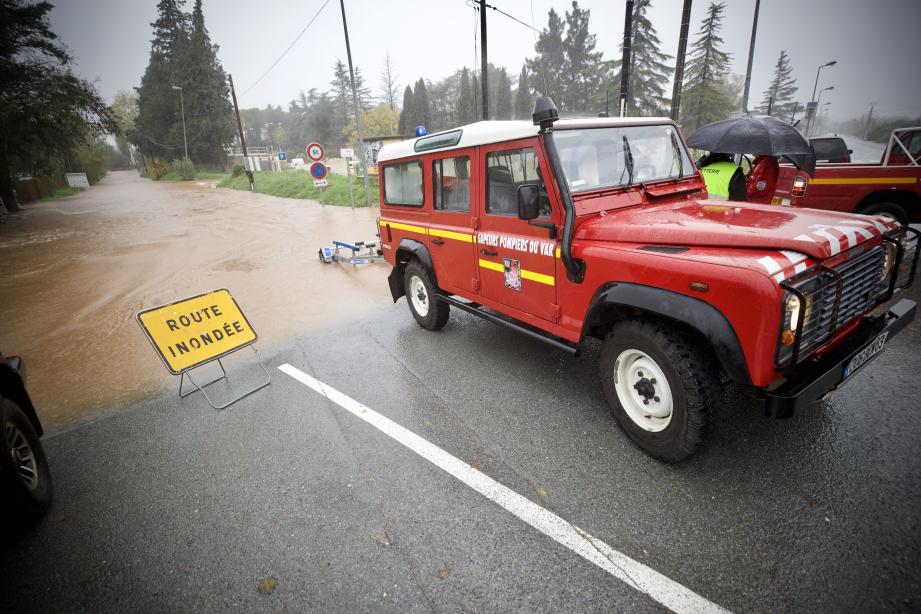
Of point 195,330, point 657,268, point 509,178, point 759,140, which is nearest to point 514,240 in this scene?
point 509,178

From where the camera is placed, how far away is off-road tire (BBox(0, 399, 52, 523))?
246 centimetres

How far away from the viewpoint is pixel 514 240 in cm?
367

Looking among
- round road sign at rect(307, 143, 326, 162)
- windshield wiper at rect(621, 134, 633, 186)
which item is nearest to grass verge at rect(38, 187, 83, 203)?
round road sign at rect(307, 143, 326, 162)

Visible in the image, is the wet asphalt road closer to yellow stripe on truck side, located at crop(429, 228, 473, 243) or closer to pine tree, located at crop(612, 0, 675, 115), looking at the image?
yellow stripe on truck side, located at crop(429, 228, 473, 243)

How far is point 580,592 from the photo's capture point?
2.08 metres

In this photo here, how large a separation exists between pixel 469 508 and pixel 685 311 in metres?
1.76

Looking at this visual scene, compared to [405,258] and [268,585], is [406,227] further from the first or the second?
[268,585]

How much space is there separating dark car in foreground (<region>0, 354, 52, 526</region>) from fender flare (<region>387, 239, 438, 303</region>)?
3525mm

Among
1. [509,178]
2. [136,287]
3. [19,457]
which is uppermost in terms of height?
[509,178]

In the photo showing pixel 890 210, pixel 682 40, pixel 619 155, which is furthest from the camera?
pixel 682 40

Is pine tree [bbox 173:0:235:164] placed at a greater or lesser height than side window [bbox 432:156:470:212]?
greater

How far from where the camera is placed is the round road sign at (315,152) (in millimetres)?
14344

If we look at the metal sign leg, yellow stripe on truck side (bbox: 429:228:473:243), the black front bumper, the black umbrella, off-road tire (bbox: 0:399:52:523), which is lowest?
the metal sign leg

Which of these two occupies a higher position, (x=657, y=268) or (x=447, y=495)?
(x=657, y=268)
